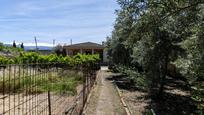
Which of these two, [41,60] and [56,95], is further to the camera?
[56,95]

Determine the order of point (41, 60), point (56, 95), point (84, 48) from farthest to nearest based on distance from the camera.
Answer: point (84, 48), point (56, 95), point (41, 60)

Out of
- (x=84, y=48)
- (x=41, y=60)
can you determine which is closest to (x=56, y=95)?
(x=41, y=60)

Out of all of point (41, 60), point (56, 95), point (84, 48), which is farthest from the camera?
point (84, 48)

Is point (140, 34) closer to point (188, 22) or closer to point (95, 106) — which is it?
point (188, 22)

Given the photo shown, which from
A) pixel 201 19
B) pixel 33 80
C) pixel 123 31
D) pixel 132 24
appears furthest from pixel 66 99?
pixel 33 80

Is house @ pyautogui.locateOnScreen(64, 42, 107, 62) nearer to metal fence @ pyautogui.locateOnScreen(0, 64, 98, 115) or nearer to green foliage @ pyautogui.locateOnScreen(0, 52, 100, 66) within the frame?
green foliage @ pyautogui.locateOnScreen(0, 52, 100, 66)

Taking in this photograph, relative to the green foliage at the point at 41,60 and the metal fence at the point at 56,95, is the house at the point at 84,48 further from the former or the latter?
the metal fence at the point at 56,95

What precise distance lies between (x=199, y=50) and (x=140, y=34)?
9.45 ft

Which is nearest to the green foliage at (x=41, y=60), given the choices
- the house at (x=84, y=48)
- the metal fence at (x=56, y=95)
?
the metal fence at (x=56, y=95)

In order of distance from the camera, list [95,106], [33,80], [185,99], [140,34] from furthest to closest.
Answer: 1. [185,99]
2. [95,106]
3. [140,34]
4. [33,80]

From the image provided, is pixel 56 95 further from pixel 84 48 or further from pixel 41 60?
pixel 84 48

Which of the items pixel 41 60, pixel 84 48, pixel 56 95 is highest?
pixel 84 48

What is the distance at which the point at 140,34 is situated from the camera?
1280 centimetres

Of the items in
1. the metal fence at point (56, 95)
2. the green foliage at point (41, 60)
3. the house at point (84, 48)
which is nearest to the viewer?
the metal fence at point (56, 95)
